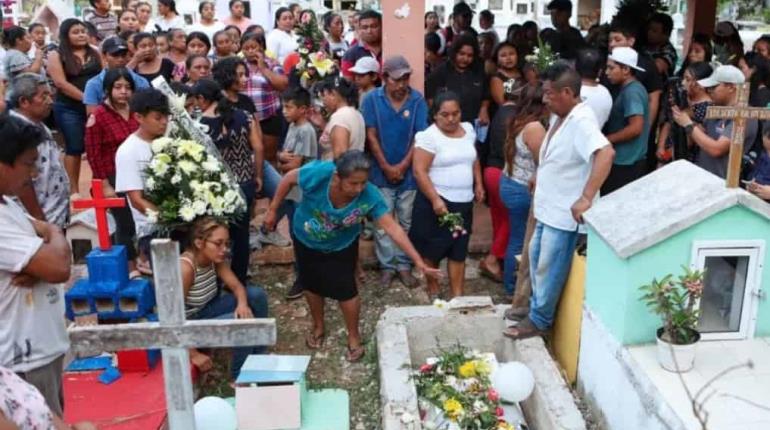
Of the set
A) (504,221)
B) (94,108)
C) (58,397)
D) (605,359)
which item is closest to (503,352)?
(605,359)

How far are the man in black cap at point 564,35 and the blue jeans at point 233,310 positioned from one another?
15.7ft

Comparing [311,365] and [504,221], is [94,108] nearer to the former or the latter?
[311,365]

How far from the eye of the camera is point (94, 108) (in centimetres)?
576

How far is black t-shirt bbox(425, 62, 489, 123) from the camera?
667 cm

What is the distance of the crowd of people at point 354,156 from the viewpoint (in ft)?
13.3

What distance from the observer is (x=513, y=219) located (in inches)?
216

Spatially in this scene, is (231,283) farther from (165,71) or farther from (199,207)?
(165,71)

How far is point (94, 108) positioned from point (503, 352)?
3.58 m

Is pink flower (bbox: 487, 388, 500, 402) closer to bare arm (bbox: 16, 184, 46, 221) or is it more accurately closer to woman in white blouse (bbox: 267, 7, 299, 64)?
bare arm (bbox: 16, 184, 46, 221)

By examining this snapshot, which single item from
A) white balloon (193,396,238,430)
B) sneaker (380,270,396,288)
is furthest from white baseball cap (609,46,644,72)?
white balloon (193,396,238,430)

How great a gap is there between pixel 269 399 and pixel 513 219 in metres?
2.43

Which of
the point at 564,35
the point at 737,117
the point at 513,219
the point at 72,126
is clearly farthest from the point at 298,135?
the point at 564,35

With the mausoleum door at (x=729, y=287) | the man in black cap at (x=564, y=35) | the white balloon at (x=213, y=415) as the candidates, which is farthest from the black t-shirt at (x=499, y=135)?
the white balloon at (x=213, y=415)

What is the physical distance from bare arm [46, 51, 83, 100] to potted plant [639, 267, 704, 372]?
17.5 feet
